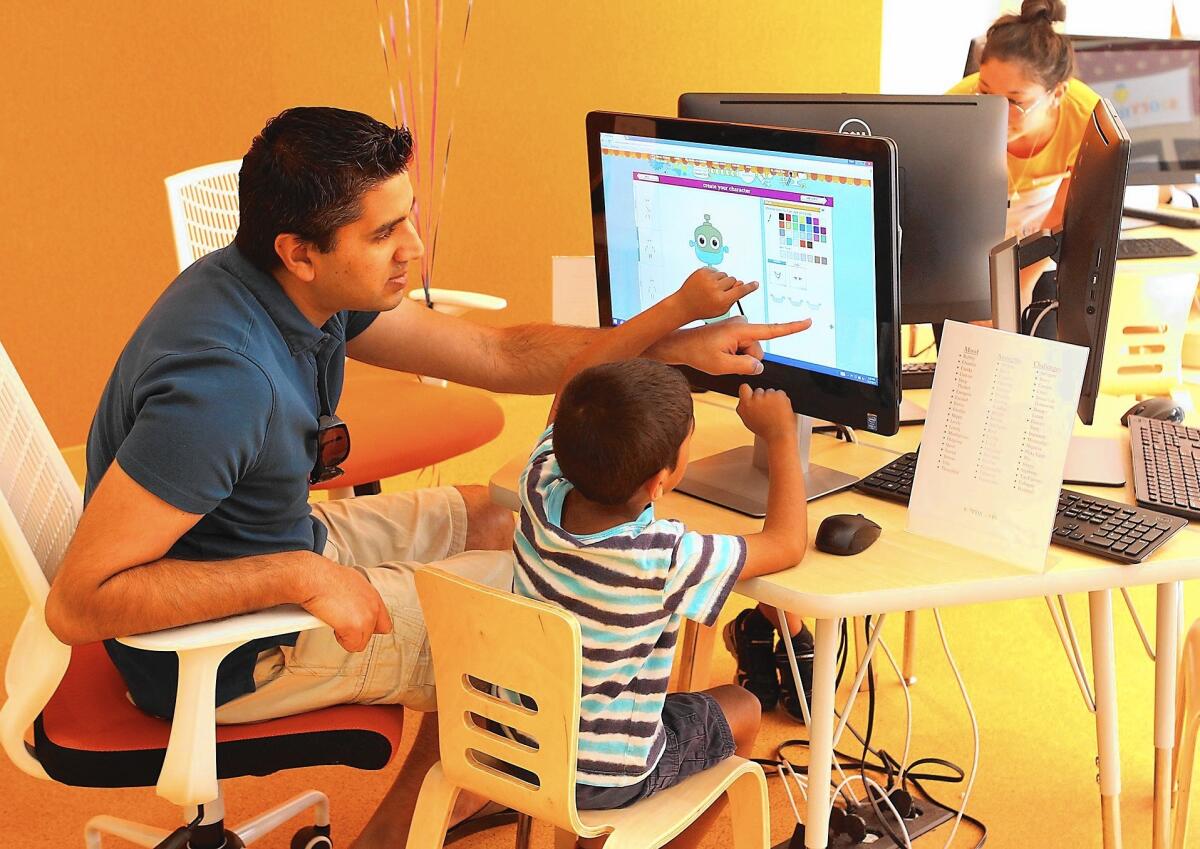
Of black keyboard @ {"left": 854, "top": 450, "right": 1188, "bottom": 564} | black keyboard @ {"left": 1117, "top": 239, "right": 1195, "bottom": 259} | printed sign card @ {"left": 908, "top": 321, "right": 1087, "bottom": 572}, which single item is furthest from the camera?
black keyboard @ {"left": 1117, "top": 239, "right": 1195, "bottom": 259}

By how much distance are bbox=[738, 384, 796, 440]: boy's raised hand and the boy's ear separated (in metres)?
0.22

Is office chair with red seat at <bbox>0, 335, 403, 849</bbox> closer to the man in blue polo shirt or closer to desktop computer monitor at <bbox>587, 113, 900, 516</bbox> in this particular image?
the man in blue polo shirt

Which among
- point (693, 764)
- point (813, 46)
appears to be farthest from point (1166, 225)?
point (693, 764)

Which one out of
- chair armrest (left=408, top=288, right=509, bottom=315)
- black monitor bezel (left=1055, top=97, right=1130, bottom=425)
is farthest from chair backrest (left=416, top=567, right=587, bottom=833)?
chair armrest (left=408, top=288, right=509, bottom=315)

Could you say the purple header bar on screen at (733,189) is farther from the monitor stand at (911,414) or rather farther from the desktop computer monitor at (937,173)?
the monitor stand at (911,414)

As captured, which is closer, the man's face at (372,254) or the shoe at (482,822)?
the man's face at (372,254)

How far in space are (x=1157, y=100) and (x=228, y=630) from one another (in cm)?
310

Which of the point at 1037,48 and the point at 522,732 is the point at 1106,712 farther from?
the point at 1037,48

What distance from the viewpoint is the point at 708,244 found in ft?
6.04

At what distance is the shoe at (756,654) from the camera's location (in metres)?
2.62

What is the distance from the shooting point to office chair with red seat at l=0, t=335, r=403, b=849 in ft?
5.09

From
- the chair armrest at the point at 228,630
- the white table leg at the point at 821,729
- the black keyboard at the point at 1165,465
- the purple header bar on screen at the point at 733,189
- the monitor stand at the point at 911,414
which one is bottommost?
the white table leg at the point at 821,729

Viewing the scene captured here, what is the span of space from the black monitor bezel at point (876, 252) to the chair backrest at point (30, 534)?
812mm

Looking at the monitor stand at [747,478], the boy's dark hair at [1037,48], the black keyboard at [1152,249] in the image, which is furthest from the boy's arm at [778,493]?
the black keyboard at [1152,249]
